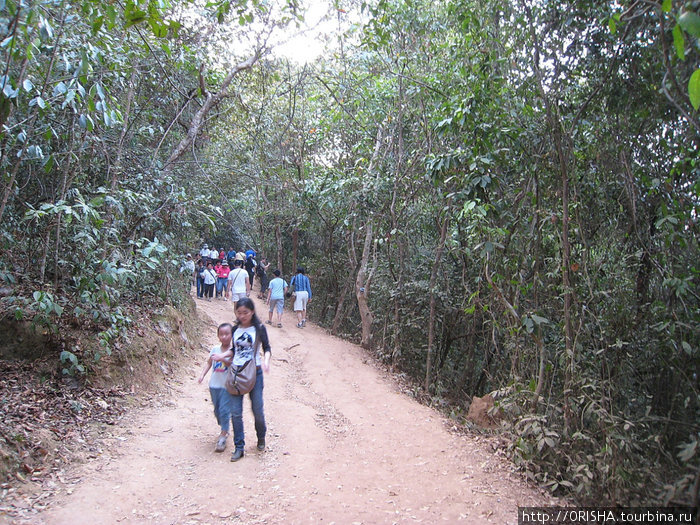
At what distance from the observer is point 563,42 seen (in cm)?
551

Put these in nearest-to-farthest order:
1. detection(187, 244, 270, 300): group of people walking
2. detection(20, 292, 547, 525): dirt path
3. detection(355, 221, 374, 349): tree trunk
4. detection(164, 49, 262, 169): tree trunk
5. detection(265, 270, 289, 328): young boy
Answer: detection(20, 292, 547, 525): dirt path → detection(164, 49, 262, 169): tree trunk → detection(355, 221, 374, 349): tree trunk → detection(265, 270, 289, 328): young boy → detection(187, 244, 270, 300): group of people walking

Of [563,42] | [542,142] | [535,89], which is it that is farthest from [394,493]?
[563,42]

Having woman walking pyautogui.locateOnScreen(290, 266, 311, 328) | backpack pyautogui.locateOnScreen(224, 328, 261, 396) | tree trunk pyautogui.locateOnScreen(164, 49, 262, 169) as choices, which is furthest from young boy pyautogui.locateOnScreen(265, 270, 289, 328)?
backpack pyautogui.locateOnScreen(224, 328, 261, 396)

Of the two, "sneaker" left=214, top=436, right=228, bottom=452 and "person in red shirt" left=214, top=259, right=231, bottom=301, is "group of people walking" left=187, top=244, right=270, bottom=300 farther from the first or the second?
"sneaker" left=214, top=436, right=228, bottom=452

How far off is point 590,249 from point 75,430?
19.6 feet

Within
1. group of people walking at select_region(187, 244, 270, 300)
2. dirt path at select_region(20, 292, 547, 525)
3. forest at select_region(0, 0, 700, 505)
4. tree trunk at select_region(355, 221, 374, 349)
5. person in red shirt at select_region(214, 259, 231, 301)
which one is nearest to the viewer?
dirt path at select_region(20, 292, 547, 525)

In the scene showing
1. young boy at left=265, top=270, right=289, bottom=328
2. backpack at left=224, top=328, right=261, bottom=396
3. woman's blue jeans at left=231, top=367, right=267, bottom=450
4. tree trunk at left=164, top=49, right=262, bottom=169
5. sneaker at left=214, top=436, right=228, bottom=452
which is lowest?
sneaker at left=214, top=436, right=228, bottom=452

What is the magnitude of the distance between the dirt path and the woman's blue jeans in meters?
0.23

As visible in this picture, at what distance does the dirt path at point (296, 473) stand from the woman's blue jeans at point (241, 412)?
0.23m

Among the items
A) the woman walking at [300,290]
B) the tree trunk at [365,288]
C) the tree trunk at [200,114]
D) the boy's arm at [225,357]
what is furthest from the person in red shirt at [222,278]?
the boy's arm at [225,357]

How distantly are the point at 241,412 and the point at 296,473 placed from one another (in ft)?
2.78

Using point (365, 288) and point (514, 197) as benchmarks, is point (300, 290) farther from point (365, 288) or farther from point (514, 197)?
point (514, 197)

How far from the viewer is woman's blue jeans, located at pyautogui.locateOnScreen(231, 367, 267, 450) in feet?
16.0

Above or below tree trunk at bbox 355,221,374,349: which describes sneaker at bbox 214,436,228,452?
below
